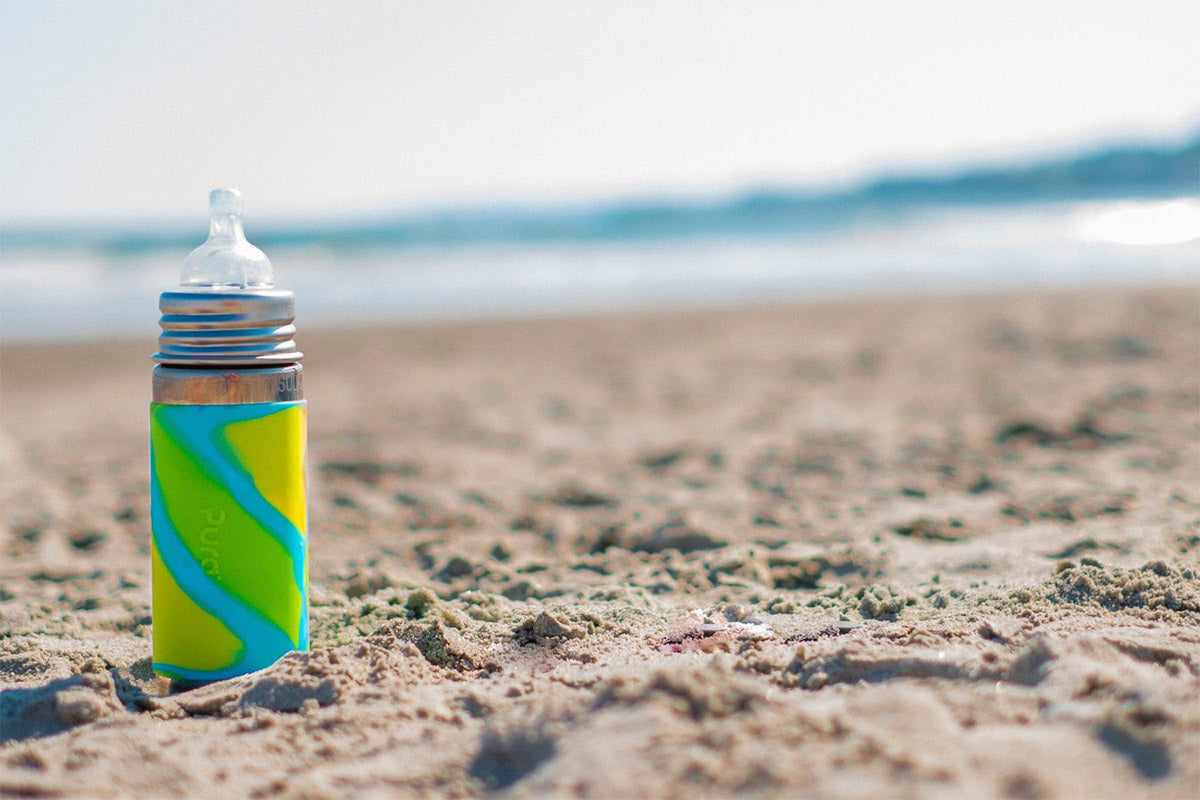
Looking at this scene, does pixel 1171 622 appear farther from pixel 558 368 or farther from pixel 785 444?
pixel 558 368

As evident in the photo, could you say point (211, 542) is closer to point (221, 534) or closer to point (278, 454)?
point (221, 534)

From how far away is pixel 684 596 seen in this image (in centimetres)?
257

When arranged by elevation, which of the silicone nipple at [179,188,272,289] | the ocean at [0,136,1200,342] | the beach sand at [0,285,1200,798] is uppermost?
the ocean at [0,136,1200,342]

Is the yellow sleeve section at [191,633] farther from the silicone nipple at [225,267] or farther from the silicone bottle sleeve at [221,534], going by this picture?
the silicone nipple at [225,267]

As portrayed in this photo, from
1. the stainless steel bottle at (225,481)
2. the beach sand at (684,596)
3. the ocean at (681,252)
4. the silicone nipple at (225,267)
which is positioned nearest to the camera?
the beach sand at (684,596)

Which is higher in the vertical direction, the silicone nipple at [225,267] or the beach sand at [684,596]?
the silicone nipple at [225,267]

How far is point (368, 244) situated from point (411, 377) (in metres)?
16.7

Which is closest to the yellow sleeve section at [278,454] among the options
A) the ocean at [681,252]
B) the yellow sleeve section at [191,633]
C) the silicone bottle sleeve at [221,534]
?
the silicone bottle sleeve at [221,534]

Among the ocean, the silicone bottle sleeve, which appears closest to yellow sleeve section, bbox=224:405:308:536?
the silicone bottle sleeve

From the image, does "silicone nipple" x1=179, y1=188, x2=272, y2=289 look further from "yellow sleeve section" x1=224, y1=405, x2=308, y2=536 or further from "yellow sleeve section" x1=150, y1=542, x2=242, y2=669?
"yellow sleeve section" x1=150, y1=542, x2=242, y2=669

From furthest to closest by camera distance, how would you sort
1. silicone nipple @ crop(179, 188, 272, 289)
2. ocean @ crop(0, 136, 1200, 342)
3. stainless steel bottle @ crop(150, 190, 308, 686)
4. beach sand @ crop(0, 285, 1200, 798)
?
ocean @ crop(0, 136, 1200, 342) < silicone nipple @ crop(179, 188, 272, 289) < stainless steel bottle @ crop(150, 190, 308, 686) < beach sand @ crop(0, 285, 1200, 798)

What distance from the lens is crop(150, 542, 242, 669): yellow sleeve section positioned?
6.61 feet

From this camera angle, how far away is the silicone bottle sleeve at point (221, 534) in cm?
199

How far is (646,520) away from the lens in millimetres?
3381
